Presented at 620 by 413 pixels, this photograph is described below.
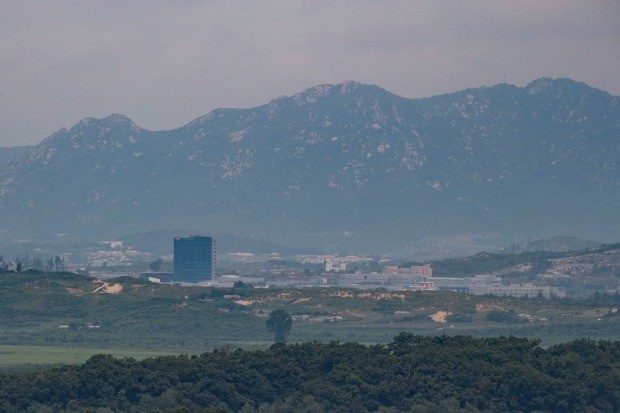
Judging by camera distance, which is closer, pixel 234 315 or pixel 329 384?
pixel 329 384

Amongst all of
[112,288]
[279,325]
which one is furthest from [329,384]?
[112,288]

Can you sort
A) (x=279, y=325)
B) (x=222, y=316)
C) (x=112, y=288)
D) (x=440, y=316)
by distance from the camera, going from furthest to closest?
→ (x=112, y=288), (x=440, y=316), (x=222, y=316), (x=279, y=325)

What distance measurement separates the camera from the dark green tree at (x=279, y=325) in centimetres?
14988

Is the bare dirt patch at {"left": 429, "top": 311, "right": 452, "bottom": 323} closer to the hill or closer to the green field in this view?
the hill

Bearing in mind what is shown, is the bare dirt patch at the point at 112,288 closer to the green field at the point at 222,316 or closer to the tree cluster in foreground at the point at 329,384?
the green field at the point at 222,316

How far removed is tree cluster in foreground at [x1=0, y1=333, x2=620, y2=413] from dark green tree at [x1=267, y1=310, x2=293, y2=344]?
55.8m

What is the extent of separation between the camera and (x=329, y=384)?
88.0 metres

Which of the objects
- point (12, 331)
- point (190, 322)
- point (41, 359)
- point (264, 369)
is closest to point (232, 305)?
point (190, 322)

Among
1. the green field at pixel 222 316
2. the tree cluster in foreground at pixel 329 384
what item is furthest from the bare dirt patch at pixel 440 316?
the tree cluster in foreground at pixel 329 384

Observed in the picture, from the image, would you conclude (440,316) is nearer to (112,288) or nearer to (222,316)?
(222,316)

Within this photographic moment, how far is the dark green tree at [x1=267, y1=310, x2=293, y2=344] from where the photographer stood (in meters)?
150

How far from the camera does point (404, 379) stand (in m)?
88.4

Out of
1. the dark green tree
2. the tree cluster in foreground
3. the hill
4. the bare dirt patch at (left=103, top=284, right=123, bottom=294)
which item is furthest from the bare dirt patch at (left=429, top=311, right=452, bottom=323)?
the tree cluster in foreground

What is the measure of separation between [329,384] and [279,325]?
6312cm
